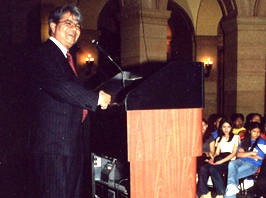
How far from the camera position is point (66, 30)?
6.24ft

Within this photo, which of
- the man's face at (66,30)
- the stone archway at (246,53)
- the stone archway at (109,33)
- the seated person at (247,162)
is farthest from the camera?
the stone archway at (109,33)

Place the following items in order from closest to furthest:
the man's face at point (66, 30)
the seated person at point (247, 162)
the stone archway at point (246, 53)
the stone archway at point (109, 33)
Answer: the man's face at point (66, 30) → the seated person at point (247, 162) → the stone archway at point (246, 53) → the stone archway at point (109, 33)

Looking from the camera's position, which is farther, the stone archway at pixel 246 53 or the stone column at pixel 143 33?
the stone archway at pixel 246 53

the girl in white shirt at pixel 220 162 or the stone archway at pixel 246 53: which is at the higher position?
the stone archway at pixel 246 53

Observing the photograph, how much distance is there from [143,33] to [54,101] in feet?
16.0

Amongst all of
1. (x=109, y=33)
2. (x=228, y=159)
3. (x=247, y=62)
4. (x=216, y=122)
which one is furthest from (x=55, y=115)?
(x=109, y=33)

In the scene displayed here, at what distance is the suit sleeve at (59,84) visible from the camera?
66.4 inches

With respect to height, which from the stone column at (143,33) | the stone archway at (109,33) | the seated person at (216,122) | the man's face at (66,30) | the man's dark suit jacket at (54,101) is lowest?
the seated person at (216,122)

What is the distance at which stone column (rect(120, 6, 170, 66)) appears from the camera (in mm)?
6328

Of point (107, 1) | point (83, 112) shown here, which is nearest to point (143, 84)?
point (83, 112)

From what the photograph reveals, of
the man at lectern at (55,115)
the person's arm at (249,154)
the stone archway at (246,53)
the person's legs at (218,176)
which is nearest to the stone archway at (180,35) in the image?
the stone archway at (246,53)

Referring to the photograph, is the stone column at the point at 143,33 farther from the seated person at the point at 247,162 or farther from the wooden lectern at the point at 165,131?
the wooden lectern at the point at 165,131

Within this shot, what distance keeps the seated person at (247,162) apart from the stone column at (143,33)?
2997mm

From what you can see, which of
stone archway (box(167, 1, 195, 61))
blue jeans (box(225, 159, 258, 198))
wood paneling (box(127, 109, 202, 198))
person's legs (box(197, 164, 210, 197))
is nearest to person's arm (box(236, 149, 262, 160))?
blue jeans (box(225, 159, 258, 198))
